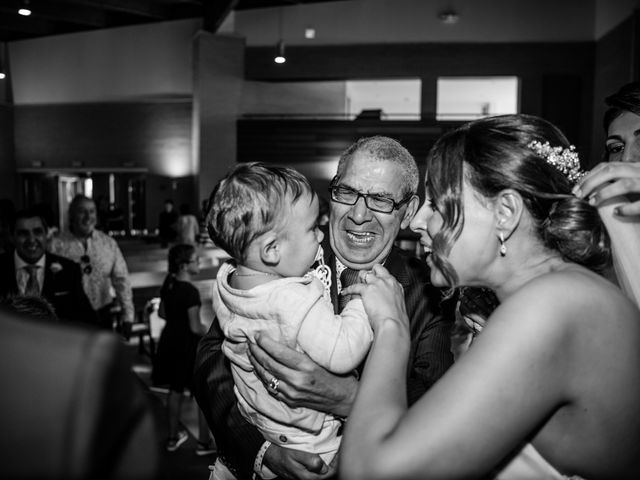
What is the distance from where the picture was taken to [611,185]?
3.72 ft

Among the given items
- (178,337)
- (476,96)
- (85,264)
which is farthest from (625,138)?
(476,96)

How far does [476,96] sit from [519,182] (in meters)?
18.8

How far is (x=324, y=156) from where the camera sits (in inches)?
582

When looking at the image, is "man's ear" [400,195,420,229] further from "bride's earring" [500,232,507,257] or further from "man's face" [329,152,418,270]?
"bride's earring" [500,232,507,257]

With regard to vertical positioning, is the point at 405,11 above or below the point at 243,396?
above

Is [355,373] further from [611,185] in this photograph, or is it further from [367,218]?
[611,185]

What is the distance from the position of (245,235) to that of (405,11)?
48.6 feet

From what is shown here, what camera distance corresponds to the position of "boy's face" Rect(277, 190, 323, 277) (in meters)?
1.45

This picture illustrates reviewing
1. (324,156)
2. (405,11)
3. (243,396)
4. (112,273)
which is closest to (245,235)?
(243,396)

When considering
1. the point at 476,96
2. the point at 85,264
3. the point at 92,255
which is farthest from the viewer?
the point at 476,96

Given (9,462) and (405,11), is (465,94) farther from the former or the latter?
(9,462)

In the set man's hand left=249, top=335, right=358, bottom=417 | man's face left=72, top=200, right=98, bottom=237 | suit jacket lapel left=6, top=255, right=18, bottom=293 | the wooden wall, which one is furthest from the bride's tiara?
the wooden wall

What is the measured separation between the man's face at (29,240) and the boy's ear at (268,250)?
124 inches

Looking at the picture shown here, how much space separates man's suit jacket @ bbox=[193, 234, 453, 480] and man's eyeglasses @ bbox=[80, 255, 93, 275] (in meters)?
3.36
